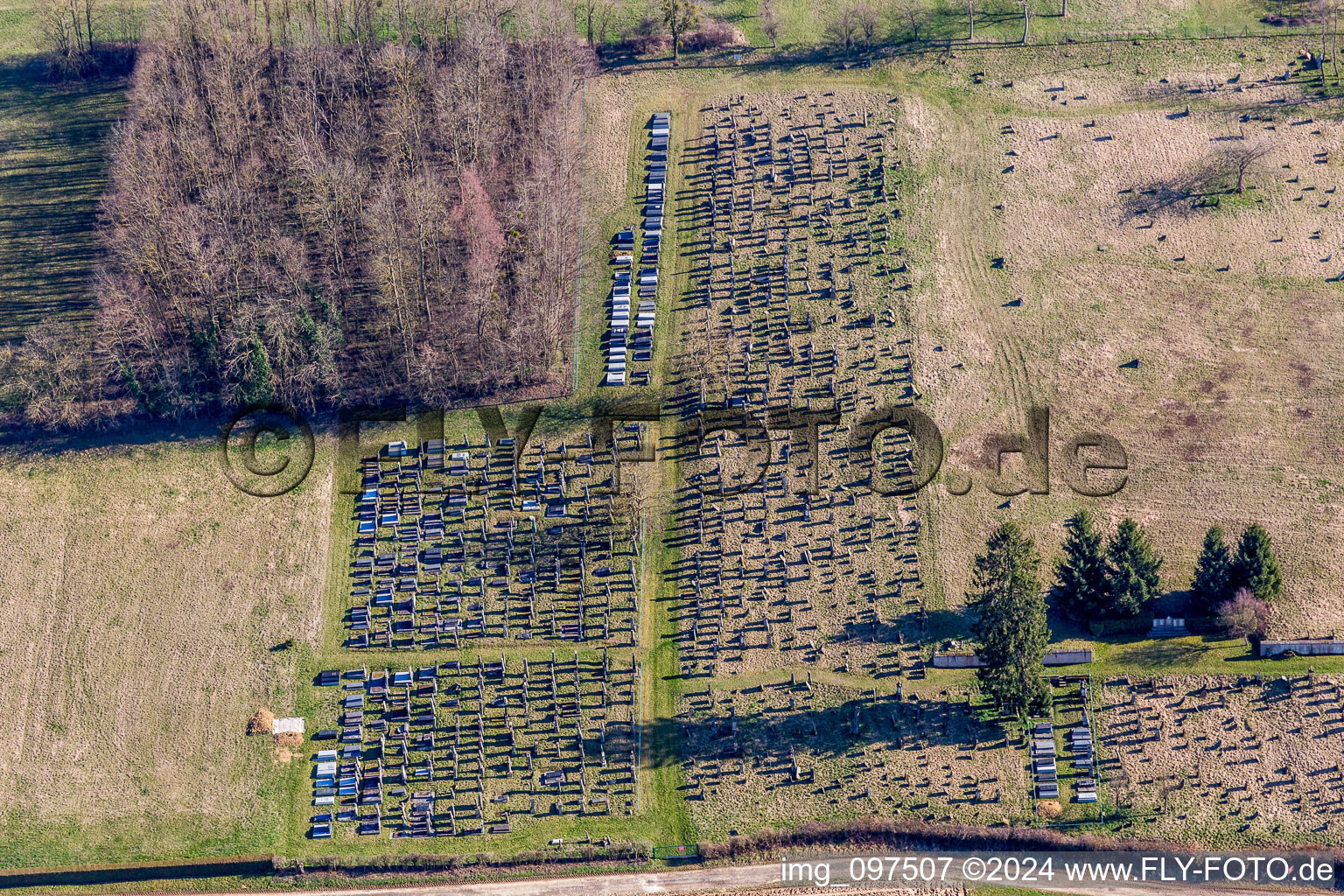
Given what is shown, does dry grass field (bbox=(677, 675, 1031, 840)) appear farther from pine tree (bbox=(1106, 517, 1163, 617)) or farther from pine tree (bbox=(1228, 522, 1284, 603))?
pine tree (bbox=(1228, 522, 1284, 603))

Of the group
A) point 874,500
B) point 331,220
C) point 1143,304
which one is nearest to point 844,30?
point 1143,304

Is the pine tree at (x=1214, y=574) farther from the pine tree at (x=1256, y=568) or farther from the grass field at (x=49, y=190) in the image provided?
the grass field at (x=49, y=190)

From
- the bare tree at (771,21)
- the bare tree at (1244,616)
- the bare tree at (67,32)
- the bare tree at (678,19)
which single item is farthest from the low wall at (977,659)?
the bare tree at (67,32)

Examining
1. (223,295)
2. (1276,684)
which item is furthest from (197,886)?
(1276,684)

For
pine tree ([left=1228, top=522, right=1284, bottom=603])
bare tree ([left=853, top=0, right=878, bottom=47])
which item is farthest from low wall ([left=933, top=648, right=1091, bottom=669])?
bare tree ([left=853, top=0, right=878, bottom=47])

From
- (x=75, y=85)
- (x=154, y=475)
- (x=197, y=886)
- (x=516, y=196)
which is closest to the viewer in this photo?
(x=197, y=886)

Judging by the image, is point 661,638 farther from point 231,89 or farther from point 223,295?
point 231,89
